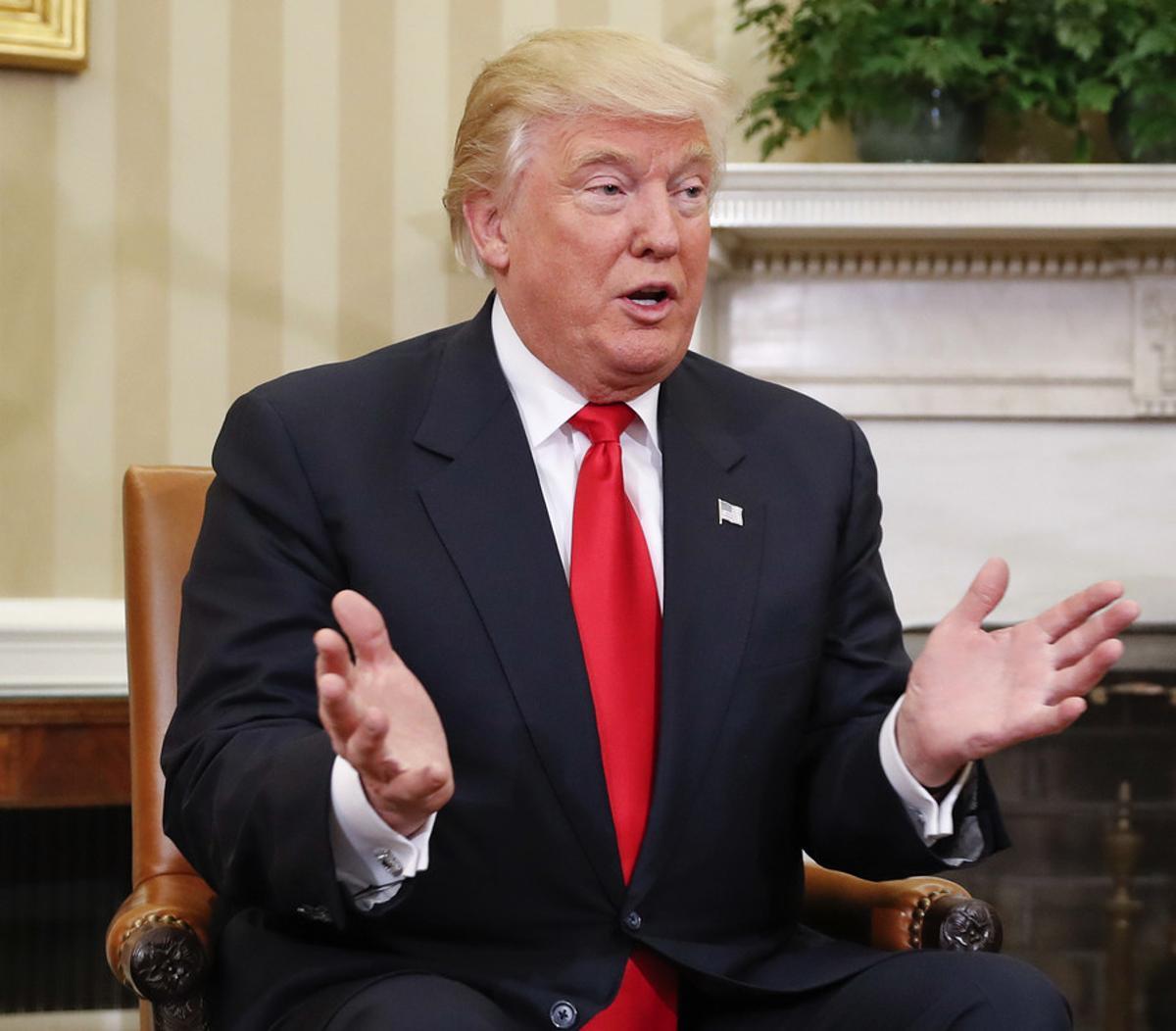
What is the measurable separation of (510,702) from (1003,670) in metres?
0.45

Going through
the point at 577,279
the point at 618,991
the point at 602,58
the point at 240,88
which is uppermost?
the point at 240,88

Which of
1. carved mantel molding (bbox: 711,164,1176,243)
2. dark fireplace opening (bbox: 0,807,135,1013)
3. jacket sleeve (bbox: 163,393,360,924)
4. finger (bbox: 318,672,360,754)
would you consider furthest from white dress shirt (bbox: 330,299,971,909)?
dark fireplace opening (bbox: 0,807,135,1013)

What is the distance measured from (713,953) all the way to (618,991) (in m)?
0.11

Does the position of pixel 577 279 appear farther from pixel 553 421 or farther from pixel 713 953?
pixel 713 953

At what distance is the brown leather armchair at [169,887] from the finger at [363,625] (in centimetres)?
52

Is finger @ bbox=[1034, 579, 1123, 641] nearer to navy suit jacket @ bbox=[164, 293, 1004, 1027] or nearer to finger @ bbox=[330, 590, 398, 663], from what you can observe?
navy suit jacket @ bbox=[164, 293, 1004, 1027]

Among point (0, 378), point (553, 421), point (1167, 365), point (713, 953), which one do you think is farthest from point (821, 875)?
point (0, 378)

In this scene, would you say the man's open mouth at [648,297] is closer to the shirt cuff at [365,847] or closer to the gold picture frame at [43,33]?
the shirt cuff at [365,847]

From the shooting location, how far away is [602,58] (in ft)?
5.37

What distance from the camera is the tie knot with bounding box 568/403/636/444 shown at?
168cm

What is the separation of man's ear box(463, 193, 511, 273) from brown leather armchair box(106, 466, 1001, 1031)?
505mm

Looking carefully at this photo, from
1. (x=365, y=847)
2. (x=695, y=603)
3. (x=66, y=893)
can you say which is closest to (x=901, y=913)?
(x=695, y=603)

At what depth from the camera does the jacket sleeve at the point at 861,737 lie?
1541 mm

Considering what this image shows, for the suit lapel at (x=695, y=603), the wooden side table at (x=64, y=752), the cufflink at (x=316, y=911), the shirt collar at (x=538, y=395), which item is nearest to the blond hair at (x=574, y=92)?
the shirt collar at (x=538, y=395)
